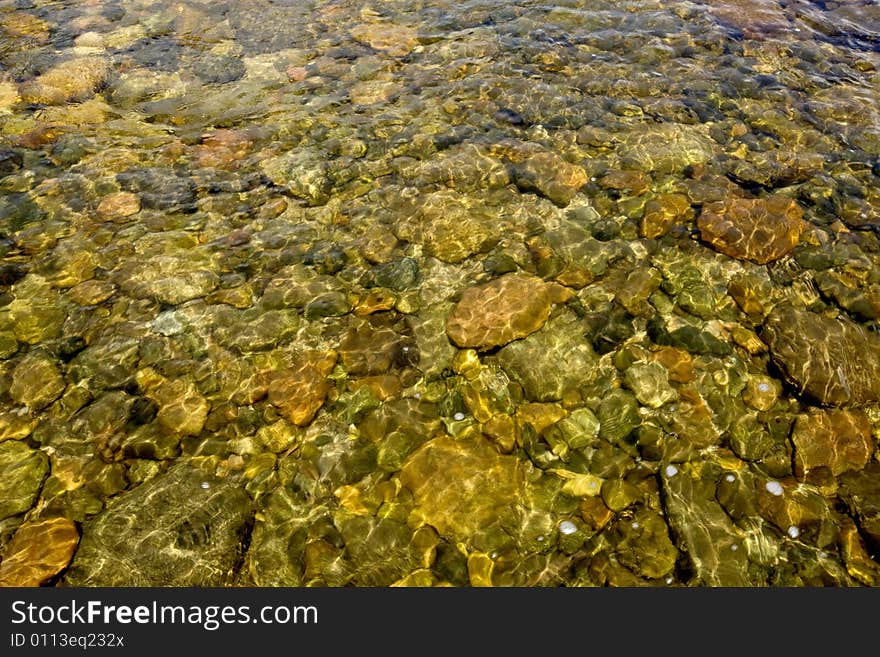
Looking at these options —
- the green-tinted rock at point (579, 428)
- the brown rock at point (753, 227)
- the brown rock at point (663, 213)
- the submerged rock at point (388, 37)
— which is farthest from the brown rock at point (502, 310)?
the submerged rock at point (388, 37)

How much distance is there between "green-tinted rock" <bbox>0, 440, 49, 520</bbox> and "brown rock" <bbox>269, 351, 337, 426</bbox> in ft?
7.45

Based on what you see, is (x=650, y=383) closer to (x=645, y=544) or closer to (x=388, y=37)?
(x=645, y=544)

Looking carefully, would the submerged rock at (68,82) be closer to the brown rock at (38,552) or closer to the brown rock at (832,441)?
the brown rock at (38,552)

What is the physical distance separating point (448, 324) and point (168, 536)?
3607 mm

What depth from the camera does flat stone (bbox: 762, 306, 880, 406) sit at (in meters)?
5.07

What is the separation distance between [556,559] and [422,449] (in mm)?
1629

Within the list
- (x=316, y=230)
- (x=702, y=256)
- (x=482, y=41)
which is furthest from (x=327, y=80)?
(x=702, y=256)

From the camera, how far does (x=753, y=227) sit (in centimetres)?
659

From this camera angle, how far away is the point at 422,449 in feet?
16.0

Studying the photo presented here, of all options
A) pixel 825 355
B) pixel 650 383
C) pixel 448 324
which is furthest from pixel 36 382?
pixel 825 355

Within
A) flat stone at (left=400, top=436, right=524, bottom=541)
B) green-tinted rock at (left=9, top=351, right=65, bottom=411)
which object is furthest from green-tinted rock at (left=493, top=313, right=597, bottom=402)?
green-tinted rock at (left=9, top=351, right=65, bottom=411)

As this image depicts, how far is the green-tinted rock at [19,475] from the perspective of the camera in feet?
14.5

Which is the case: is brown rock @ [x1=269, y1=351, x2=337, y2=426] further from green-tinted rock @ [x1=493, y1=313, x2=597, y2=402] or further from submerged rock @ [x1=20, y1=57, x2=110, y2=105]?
submerged rock @ [x1=20, y1=57, x2=110, y2=105]

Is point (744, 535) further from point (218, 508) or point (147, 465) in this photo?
point (147, 465)
